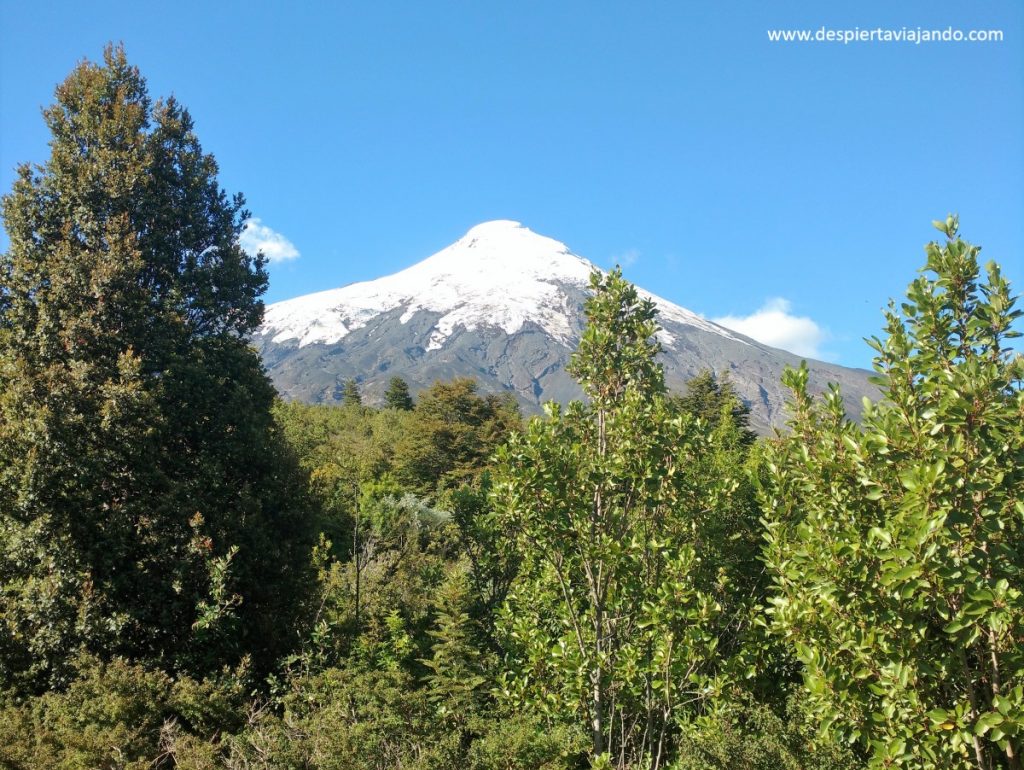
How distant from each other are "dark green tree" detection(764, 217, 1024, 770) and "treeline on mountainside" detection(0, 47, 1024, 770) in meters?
0.02

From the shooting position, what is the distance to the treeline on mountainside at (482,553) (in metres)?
3.94

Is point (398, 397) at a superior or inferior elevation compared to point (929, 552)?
superior

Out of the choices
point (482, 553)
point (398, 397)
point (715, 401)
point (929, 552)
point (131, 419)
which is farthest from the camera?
point (398, 397)

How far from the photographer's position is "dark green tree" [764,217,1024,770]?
3572mm

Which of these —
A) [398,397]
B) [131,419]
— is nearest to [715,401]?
[398,397]

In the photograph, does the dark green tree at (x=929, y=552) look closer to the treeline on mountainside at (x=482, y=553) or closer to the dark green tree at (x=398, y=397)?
the treeline on mountainside at (x=482, y=553)

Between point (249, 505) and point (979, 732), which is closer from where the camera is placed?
point (979, 732)

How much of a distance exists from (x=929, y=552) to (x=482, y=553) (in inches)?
302

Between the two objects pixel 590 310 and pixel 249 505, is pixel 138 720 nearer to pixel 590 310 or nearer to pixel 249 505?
pixel 249 505

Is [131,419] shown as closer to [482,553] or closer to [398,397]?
[482,553]

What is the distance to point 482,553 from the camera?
1035 cm

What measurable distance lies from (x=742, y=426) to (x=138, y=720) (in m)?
32.5

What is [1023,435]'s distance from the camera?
3.80 metres

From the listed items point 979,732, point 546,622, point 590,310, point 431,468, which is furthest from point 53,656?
point 431,468
